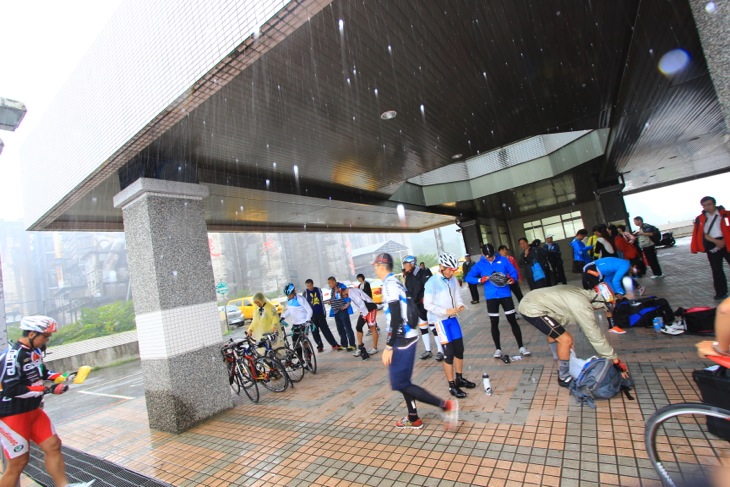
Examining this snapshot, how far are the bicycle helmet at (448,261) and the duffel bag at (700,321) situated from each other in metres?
3.69

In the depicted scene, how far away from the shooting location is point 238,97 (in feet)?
15.3

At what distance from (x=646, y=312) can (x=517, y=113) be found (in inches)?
173

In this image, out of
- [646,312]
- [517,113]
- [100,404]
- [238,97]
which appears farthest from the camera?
[100,404]

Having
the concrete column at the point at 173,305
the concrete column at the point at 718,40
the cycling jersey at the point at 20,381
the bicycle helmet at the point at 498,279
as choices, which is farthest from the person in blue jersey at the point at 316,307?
the concrete column at the point at 718,40

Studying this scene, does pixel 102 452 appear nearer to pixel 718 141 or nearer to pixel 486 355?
pixel 486 355

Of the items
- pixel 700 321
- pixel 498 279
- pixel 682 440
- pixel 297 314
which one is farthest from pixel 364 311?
pixel 682 440

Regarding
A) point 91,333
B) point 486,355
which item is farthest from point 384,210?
point 91,333

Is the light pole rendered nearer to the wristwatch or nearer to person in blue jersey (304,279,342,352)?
person in blue jersey (304,279,342,352)

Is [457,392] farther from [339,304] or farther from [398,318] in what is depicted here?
[339,304]

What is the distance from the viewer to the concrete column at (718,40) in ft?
7.56

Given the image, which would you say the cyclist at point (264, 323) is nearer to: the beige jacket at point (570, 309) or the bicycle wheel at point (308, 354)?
the bicycle wheel at point (308, 354)

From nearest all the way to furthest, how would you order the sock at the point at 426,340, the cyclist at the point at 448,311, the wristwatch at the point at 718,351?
the wristwatch at the point at 718,351 → the cyclist at the point at 448,311 → the sock at the point at 426,340

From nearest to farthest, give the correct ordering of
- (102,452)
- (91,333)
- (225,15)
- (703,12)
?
(703,12) → (225,15) → (102,452) → (91,333)

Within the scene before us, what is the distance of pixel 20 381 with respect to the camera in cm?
352
